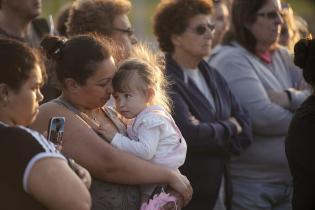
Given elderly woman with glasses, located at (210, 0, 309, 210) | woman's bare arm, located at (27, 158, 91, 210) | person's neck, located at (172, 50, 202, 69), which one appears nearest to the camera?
woman's bare arm, located at (27, 158, 91, 210)

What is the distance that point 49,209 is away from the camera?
3.12m

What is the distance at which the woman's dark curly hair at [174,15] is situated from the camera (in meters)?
5.62

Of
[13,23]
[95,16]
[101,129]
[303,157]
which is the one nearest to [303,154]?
[303,157]

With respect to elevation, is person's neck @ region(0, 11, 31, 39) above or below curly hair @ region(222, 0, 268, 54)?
above

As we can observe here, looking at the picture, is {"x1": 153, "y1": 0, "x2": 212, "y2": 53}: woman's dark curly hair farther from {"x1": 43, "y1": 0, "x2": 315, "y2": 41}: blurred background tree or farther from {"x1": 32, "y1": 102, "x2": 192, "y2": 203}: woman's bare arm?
{"x1": 43, "y1": 0, "x2": 315, "y2": 41}: blurred background tree

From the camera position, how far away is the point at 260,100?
19.0 ft

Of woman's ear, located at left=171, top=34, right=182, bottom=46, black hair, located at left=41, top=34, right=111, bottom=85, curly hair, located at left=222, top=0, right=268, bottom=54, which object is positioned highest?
black hair, located at left=41, top=34, right=111, bottom=85

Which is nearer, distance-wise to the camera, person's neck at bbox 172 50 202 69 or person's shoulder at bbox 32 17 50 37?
person's neck at bbox 172 50 202 69

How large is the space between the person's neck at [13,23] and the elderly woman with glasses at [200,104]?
101cm

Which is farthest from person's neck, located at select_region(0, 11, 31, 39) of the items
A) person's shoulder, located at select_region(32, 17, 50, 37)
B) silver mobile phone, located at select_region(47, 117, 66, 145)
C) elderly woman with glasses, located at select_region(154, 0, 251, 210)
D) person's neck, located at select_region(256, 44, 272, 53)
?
silver mobile phone, located at select_region(47, 117, 66, 145)

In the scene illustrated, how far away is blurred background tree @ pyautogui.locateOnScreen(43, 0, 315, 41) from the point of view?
1972cm

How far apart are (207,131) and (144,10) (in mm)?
20773

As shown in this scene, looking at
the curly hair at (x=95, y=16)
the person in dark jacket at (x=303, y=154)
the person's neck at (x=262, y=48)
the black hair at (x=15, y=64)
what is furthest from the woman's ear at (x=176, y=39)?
the black hair at (x=15, y=64)

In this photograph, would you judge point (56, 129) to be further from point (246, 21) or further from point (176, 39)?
point (246, 21)
